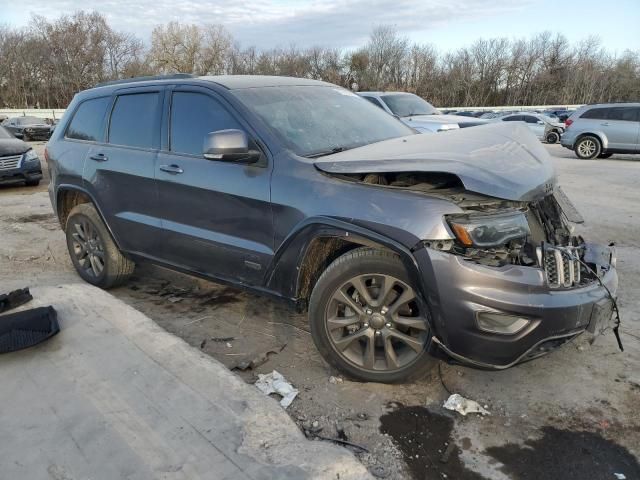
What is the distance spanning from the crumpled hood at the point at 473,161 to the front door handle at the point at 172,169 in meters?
1.18

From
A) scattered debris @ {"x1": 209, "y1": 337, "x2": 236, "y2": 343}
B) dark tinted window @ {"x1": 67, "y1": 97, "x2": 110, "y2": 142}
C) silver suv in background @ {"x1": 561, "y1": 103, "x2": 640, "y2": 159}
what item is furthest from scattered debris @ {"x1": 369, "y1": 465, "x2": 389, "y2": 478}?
silver suv in background @ {"x1": 561, "y1": 103, "x2": 640, "y2": 159}

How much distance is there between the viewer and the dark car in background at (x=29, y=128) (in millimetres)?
24625

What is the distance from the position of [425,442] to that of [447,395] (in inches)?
18.8

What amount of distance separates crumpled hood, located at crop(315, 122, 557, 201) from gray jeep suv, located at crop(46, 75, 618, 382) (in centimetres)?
1

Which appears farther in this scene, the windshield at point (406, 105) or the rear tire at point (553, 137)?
the rear tire at point (553, 137)

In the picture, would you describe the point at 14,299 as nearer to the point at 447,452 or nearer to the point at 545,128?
the point at 447,452

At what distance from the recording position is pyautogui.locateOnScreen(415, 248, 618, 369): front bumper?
2.54 m

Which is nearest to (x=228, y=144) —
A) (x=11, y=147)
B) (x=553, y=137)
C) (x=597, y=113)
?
(x=11, y=147)

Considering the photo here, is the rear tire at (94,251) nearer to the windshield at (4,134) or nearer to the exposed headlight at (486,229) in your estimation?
the exposed headlight at (486,229)

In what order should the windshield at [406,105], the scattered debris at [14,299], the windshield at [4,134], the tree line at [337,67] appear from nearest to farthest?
the scattered debris at [14,299] < the windshield at [406,105] < the windshield at [4,134] < the tree line at [337,67]

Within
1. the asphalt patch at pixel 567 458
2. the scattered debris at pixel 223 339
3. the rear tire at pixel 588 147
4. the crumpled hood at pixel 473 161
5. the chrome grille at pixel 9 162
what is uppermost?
the crumpled hood at pixel 473 161

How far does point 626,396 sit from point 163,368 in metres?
2.75

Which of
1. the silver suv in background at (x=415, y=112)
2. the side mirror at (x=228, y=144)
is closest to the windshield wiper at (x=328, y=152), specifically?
the side mirror at (x=228, y=144)

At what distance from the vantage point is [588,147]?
16359 mm
